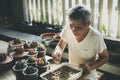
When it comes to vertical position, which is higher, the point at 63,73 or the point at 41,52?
the point at 41,52

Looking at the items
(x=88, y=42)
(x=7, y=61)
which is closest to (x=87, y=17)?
(x=88, y=42)

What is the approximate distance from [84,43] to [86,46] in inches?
1.9

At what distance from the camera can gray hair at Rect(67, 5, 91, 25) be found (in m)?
2.50

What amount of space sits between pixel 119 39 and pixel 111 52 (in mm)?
386

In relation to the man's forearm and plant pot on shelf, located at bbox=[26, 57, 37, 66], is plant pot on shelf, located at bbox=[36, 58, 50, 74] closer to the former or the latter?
plant pot on shelf, located at bbox=[26, 57, 37, 66]

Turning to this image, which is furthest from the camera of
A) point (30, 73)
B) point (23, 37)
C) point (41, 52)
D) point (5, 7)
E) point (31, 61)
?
point (5, 7)

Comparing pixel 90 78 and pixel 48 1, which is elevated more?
pixel 48 1

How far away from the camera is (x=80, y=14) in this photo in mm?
2500

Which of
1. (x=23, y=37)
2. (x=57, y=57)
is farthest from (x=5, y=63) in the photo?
(x=23, y=37)

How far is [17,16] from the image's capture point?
6.17 meters

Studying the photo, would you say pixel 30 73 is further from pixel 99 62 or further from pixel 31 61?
pixel 99 62

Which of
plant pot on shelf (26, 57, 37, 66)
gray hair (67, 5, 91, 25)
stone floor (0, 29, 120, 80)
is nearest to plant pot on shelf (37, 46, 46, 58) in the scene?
plant pot on shelf (26, 57, 37, 66)

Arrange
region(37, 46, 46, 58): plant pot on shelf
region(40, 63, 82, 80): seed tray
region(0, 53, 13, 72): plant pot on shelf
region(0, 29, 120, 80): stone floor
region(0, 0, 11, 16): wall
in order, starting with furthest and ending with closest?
1. region(0, 0, 11, 16): wall
2. region(0, 29, 120, 80): stone floor
3. region(37, 46, 46, 58): plant pot on shelf
4. region(0, 53, 13, 72): plant pot on shelf
5. region(40, 63, 82, 80): seed tray

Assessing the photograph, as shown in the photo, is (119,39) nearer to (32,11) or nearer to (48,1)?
(48,1)
